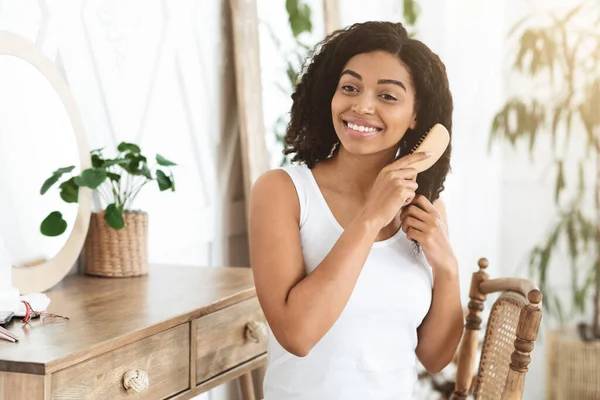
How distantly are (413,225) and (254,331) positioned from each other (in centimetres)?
50

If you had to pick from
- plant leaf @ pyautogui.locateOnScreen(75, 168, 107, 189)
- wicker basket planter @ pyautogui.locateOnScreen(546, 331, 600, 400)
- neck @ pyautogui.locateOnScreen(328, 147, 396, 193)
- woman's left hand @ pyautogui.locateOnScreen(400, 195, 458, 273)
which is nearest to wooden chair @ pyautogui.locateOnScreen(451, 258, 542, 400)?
woman's left hand @ pyautogui.locateOnScreen(400, 195, 458, 273)

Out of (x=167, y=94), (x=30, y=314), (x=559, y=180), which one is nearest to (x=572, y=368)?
(x=559, y=180)

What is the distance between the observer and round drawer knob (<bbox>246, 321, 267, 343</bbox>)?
199cm

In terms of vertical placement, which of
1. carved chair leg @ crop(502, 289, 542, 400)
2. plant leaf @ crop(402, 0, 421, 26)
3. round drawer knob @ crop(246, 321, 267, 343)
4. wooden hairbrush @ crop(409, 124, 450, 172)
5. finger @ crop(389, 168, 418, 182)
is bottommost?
round drawer knob @ crop(246, 321, 267, 343)

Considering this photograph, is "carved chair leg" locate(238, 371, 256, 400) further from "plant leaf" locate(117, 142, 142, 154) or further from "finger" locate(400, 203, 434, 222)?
"finger" locate(400, 203, 434, 222)

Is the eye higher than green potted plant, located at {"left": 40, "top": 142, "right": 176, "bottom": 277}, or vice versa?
the eye

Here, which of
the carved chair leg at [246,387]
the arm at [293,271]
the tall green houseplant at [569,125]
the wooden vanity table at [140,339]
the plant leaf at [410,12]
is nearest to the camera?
the wooden vanity table at [140,339]

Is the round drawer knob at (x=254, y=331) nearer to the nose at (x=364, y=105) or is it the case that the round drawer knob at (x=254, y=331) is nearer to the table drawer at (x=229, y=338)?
the table drawer at (x=229, y=338)

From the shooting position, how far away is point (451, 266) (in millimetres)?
1729

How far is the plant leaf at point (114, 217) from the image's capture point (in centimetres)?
201

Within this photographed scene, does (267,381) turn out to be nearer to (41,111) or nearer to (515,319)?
(515,319)

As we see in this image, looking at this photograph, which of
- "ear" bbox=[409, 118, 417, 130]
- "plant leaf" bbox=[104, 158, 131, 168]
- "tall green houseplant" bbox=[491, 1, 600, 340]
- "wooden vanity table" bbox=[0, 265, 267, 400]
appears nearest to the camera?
"wooden vanity table" bbox=[0, 265, 267, 400]

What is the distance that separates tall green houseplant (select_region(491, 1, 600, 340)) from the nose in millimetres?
1993

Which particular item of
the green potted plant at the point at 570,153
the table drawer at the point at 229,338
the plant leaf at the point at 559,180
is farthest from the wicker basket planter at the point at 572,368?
the table drawer at the point at 229,338
